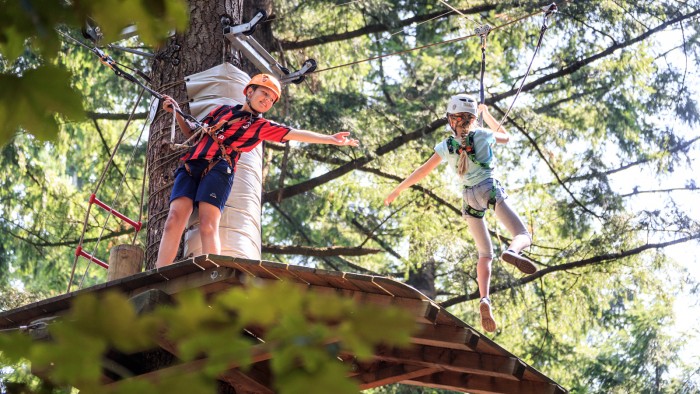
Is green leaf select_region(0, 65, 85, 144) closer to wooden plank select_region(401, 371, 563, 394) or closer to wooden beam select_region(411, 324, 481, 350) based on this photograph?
wooden beam select_region(411, 324, 481, 350)

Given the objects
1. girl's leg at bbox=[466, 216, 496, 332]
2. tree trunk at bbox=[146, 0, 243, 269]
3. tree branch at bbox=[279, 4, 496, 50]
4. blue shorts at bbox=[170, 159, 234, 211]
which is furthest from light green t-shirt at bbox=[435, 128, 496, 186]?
tree branch at bbox=[279, 4, 496, 50]

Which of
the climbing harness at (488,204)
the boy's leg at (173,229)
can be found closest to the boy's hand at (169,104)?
the boy's leg at (173,229)

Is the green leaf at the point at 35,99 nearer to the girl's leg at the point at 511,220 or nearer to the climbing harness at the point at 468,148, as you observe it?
the climbing harness at the point at 468,148

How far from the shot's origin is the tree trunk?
21.7 feet

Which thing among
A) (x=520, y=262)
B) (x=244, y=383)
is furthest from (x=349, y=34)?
(x=244, y=383)

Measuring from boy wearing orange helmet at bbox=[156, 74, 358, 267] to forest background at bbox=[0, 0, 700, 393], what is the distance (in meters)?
3.32

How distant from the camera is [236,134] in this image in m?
6.33

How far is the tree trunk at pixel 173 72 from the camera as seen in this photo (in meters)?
6.61

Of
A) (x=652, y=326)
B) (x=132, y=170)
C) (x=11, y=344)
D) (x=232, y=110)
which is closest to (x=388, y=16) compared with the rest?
(x=132, y=170)

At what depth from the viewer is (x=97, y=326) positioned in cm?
171

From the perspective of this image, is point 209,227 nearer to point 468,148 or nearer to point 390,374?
point 390,374

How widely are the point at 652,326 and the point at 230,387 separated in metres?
12.1

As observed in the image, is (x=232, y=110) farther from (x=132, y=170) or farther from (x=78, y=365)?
(x=132, y=170)

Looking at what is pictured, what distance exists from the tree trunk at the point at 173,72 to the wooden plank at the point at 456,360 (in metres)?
1.69
